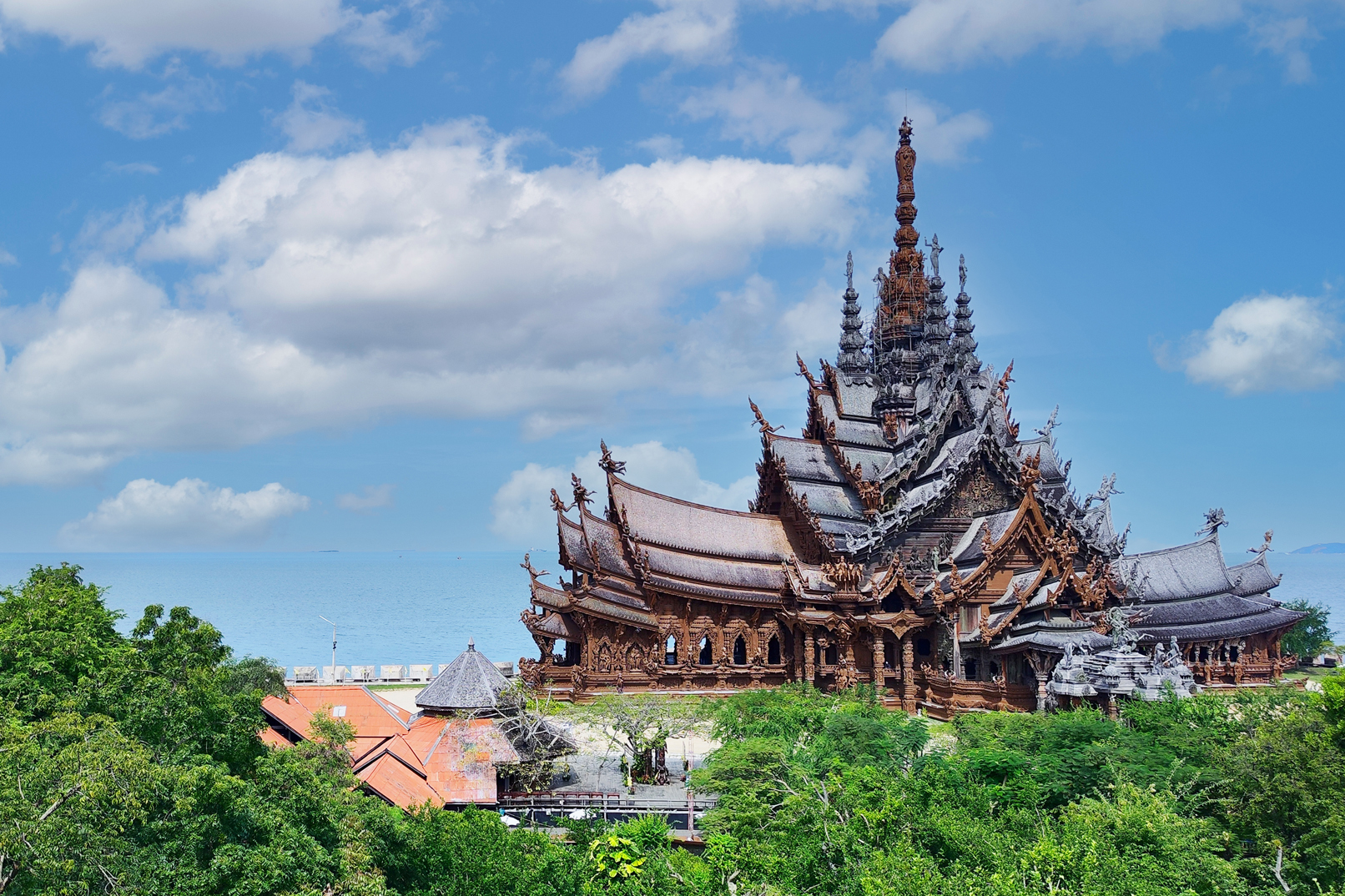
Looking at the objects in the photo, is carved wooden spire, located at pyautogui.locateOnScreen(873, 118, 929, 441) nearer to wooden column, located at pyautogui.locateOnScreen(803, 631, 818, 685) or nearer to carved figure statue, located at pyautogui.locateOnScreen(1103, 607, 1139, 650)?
wooden column, located at pyautogui.locateOnScreen(803, 631, 818, 685)

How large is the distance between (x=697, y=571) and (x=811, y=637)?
5.11 meters

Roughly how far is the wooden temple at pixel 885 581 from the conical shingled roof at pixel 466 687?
12.4 meters

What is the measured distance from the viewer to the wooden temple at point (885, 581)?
38.4 metres

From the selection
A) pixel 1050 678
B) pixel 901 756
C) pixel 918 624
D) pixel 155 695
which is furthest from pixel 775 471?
pixel 155 695

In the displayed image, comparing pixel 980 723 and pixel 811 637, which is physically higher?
pixel 811 637

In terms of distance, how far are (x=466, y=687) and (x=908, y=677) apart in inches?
737

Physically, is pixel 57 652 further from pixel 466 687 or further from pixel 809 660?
pixel 809 660

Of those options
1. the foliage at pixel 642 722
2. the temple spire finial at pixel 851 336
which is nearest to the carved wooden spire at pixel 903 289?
the temple spire finial at pixel 851 336

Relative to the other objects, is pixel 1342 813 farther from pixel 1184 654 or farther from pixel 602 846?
pixel 1184 654

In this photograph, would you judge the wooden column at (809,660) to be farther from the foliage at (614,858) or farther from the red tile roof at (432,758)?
the foliage at (614,858)

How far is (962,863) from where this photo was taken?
18641mm

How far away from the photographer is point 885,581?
40.0 m

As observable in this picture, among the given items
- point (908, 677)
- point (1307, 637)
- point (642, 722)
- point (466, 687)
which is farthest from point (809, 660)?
point (1307, 637)

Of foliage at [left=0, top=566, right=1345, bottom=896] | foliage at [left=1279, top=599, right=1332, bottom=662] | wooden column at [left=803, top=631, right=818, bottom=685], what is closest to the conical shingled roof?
foliage at [left=0, top=566, right=1345, bottom=896]
